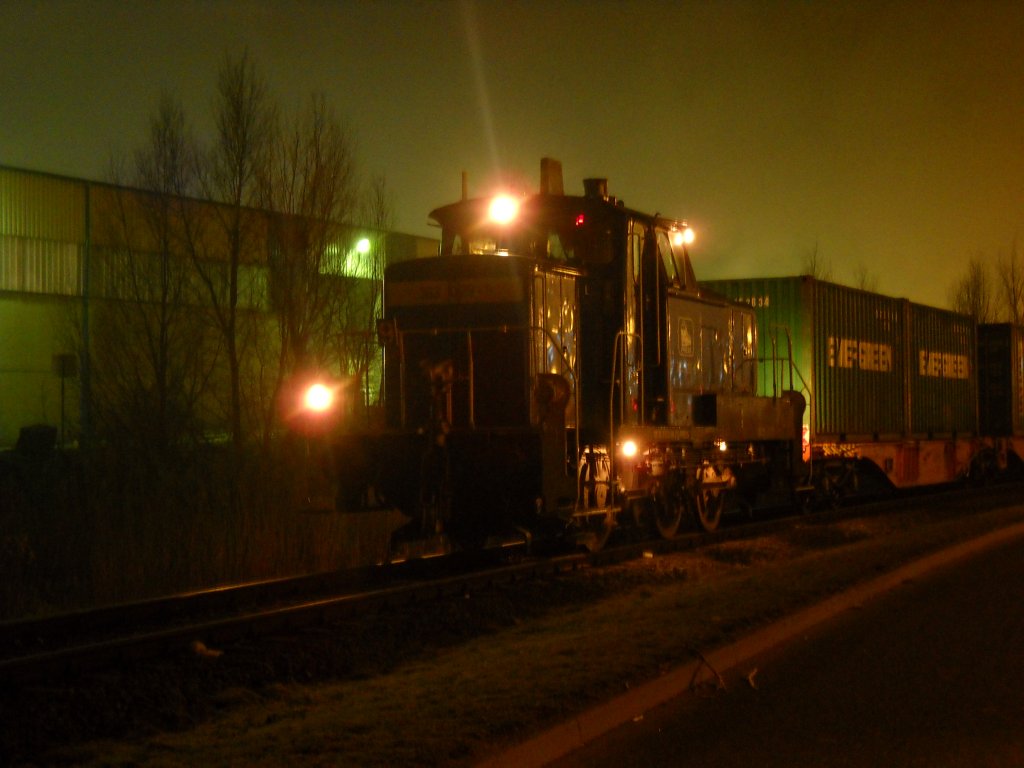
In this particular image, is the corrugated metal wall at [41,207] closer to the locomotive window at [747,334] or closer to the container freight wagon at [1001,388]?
the locomotive window at [747,334]

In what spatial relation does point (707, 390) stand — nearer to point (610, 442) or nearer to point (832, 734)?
point (610, 442)

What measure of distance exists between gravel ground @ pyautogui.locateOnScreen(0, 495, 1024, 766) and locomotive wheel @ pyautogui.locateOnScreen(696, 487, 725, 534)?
3.25m

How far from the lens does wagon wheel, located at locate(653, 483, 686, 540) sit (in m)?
13.3

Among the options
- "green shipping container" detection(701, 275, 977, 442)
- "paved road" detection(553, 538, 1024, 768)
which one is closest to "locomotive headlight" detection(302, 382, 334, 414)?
"paved road" detection(553, 538, 1024, 768)

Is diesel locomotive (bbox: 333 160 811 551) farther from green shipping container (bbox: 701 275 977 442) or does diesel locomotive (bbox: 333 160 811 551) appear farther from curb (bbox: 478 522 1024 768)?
green shipping container (bbox: 701 275 977 442)

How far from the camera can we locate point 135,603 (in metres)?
9.03

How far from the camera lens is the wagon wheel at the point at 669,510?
13.3m

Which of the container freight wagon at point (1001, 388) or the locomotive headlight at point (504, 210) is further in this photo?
the container freight wagon at point (1001, 388)

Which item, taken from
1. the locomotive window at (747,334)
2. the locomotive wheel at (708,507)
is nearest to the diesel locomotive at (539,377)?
the locomotive wheel at (708,507)

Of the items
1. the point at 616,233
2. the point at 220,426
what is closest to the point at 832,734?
the point at 616,233

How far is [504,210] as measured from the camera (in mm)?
11781

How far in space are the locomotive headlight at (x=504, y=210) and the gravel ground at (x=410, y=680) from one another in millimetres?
3786

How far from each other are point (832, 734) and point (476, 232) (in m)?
7.23

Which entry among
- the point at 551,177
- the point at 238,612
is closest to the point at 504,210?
the point at 551,177
